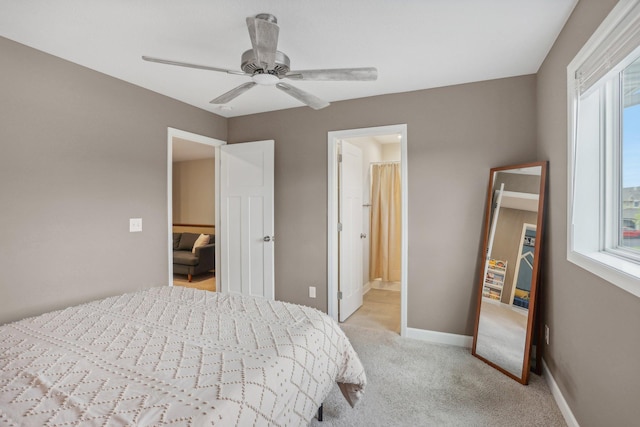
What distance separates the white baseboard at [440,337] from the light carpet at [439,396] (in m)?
0.12

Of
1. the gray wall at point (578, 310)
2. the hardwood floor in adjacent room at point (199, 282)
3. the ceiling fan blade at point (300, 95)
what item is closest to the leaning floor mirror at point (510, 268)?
the gray wall at point (578, 310)

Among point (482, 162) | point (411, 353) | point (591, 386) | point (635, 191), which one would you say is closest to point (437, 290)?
point (411, 353)

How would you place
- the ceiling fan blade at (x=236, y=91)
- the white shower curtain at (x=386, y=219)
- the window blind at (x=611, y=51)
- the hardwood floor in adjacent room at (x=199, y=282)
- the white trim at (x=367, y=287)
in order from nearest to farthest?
the window blind at (x=611, y=51)
the ceiling fan blade at (x=236, y=91)
the white trim at (x=367, y=287)
the white shower curtain at (x=386, y=219)
the hardwood floor in adjacent room at (x=199, y=282)

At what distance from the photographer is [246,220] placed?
378 cm

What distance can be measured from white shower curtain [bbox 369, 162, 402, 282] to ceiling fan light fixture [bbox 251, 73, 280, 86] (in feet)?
10.3

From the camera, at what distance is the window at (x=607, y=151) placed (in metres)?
1.34

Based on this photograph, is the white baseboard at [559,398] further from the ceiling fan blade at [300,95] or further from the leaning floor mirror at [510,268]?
the ceiling fan blade at [300,95]

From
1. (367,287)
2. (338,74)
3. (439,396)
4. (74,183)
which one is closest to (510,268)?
(439,396)

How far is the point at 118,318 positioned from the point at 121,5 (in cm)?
177

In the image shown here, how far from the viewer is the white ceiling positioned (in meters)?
1.80

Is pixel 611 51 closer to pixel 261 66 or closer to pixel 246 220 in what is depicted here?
pixel 261 66

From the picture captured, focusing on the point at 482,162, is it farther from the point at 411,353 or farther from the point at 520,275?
the point at 411,353

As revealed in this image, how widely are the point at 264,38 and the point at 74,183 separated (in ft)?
6.46

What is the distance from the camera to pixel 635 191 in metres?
1.45
